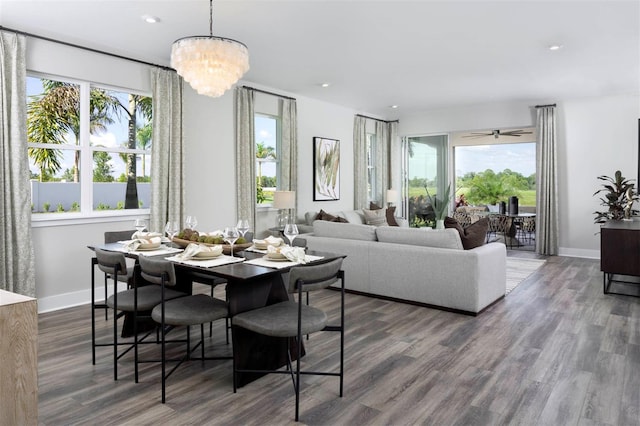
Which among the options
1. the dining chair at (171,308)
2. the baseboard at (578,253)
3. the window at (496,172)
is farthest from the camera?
the window at (496,172)

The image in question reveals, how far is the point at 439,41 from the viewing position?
15.0ft

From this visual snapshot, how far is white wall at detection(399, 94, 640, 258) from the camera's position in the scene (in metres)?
7.09

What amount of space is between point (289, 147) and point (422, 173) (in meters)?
3.98

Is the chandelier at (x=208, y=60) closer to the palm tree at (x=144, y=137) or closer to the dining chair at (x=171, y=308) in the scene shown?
the dining chair at (x=171, y=308)

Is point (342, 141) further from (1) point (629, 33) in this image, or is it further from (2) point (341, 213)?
(1) point (629, 33)

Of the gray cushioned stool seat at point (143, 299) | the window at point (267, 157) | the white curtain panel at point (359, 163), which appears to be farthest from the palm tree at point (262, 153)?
the gray cushioned stool seat at point (143, 299)

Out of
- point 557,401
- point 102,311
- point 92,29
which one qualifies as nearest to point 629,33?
point 557,401

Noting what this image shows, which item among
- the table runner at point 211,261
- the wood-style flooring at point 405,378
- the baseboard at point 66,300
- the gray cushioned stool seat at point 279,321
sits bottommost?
the wood-style flooring at point 405,378

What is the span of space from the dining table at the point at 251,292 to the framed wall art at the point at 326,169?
4604mm

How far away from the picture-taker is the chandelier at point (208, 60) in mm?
3125

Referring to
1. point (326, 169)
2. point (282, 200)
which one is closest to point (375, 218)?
point (326, 169)

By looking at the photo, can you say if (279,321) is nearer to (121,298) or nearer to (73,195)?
(121,298)

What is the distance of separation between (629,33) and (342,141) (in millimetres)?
4719

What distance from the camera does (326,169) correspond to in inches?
306
